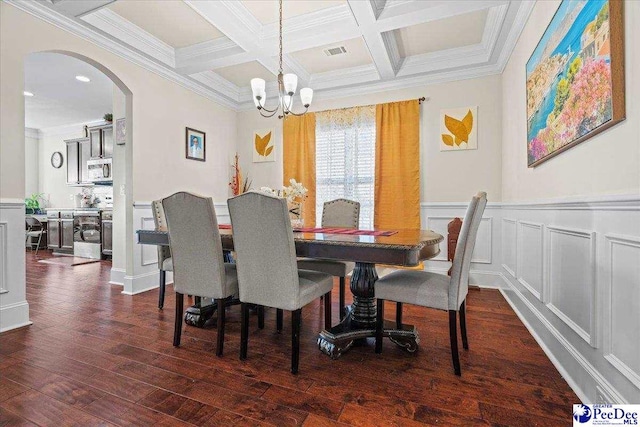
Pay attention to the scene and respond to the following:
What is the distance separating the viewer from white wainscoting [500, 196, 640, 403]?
3.86 ft

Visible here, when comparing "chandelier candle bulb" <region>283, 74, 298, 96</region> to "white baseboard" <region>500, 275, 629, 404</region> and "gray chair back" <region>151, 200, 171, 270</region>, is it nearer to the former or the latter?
"gray chair back" <region>151, 200, 171, 270</region>

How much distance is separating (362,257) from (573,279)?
112 centimetres

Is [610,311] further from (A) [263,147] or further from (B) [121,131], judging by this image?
(B) [121,131]

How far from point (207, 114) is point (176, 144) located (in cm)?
78

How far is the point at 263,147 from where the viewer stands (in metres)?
4.88

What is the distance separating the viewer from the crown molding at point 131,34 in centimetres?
285

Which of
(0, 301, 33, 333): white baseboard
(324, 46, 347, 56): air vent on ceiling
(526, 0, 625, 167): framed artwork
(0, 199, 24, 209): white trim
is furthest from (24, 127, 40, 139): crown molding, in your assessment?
(526, 0, 625, 167): framed artwork

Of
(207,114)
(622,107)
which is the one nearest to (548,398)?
(622,107)

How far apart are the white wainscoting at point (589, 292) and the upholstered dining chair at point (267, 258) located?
4.51ft

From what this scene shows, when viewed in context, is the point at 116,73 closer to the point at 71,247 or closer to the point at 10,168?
the point at 10,168

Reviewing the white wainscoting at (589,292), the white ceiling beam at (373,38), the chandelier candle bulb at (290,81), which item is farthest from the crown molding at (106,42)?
the white wainscoting at (589,292)

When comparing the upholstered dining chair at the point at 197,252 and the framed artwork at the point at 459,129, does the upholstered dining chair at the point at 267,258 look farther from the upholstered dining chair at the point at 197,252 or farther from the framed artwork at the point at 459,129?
the framed artwork at the point at 459,129

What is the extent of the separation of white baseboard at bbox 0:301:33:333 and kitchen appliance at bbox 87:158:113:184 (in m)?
4.05

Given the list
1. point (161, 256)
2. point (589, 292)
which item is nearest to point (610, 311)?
point (589, 292)
